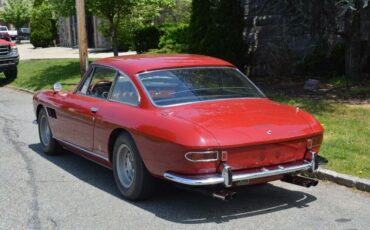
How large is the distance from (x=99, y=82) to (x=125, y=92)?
2.90ft

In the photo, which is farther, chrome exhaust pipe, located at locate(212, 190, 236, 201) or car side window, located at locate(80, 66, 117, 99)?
car side window, located at locate(80, 66, 117, 99)

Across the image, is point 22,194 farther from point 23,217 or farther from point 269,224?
point 269,224

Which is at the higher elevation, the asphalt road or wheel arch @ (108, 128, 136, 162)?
wheel arch @ (108, 128, 136, 162)

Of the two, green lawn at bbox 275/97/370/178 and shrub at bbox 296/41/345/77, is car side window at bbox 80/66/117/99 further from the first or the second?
shrub at bbox 296/41/345/77

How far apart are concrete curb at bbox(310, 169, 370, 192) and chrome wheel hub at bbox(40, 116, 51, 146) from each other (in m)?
3.85

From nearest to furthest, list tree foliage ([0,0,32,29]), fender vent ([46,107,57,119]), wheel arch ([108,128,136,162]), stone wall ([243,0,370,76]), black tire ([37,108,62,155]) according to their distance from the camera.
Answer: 1. wheel arch ([108,128,136,162])
2. fender vent ([46,107,57,119])
3. black tire ([37,108,62,155])
4. stone wall ([243,0,370,76])
5. tree foliage ([0,0,32,29])

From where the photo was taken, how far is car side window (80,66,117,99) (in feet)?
22.0

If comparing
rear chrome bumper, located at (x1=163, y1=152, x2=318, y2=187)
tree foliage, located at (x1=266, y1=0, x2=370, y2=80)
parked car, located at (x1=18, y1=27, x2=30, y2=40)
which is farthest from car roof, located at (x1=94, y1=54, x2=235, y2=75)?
parked car, located at (x1=18, y1=27, x2=30, y2=40)

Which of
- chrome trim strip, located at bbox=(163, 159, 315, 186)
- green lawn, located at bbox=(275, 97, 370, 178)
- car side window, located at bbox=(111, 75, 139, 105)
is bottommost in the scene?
green lawn, located at bbox=(275, 97, 370, 178)

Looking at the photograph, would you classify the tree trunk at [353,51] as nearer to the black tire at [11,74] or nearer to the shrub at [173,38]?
the shrub at [173,38]

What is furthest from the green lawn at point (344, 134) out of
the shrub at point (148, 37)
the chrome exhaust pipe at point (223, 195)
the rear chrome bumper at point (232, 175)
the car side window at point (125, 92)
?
the shrub at point (148, 37)

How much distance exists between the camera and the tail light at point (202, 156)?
4.89 metres

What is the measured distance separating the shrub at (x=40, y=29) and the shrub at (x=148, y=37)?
18.1 metres

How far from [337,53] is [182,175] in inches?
375
